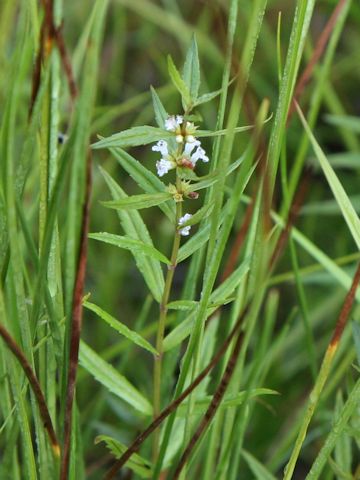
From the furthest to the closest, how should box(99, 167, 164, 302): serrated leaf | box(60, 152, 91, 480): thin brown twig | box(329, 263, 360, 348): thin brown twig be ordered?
box(99, 167, 164, 302): serrated leaf < box(329, 263, 360, 348): thin brown twig < box(60, 152, 91, 480): thin brown twig

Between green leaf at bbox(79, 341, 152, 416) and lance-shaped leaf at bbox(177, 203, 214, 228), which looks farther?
green leaf at bbox(79, 341, 152, 416)

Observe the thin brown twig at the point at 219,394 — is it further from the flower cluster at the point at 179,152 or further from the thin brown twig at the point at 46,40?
the thin brown twig at the point at 46,40

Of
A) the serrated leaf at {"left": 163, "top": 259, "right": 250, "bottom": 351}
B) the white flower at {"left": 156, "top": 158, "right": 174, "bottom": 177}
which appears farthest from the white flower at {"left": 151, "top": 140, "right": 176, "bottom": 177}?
the serrated leaf at {"left": 163, "top": 259, "right": 250, "bottom": 351}

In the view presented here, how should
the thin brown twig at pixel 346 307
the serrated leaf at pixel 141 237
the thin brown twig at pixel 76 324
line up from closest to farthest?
the thin brown twig at pixel 76 324, the thin brown twig at pixel 346 307, the serrated leaf at pixel 141 237

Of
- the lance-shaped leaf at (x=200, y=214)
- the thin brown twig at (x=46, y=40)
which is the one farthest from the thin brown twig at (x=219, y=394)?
the thin brown twig at (x=46, y=40)

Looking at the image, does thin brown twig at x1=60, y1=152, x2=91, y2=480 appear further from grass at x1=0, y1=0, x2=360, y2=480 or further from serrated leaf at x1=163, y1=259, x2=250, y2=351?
serrated leaf at x1=163, y1=259, x2=250, y2=351
